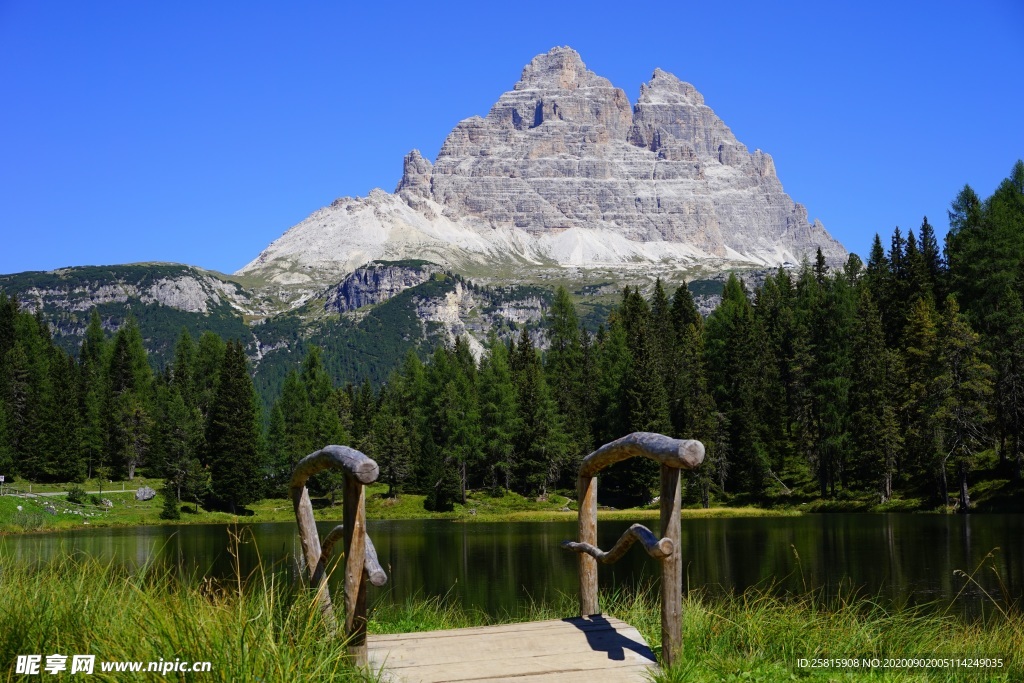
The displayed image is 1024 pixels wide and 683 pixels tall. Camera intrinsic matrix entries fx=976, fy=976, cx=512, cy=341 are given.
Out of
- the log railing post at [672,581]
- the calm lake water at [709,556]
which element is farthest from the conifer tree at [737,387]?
the log railing post at [672,581]

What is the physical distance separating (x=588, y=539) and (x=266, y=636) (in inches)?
188

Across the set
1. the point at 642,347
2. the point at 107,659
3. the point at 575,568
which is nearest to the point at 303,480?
the point at 107,659

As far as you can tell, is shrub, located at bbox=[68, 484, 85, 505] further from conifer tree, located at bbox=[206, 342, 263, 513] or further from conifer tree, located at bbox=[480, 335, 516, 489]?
conifer tree, located at bbox=[480, 335, 516, 489]

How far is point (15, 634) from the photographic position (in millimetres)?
7570

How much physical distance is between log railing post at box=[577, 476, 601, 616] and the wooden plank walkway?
3.87ft

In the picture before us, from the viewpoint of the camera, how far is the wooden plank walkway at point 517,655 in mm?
8188

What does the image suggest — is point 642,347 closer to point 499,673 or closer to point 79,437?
point 79,437

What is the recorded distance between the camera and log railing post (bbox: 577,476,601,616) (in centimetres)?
1077

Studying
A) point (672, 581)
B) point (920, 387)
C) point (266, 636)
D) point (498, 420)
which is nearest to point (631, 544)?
point (672, 581)

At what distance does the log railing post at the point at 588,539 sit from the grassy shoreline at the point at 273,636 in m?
0.73

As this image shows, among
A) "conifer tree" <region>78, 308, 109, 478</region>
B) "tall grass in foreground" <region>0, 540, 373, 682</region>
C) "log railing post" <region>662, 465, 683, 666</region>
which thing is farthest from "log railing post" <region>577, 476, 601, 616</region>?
"conifer tree" <region>78, 308, 109, 478</region>

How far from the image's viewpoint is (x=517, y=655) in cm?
865

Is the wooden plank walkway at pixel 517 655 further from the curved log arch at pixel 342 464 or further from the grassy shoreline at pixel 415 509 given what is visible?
the grassy shoreline at pixel 415 509

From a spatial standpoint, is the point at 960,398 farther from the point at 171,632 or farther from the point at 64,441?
the point at 64,441
